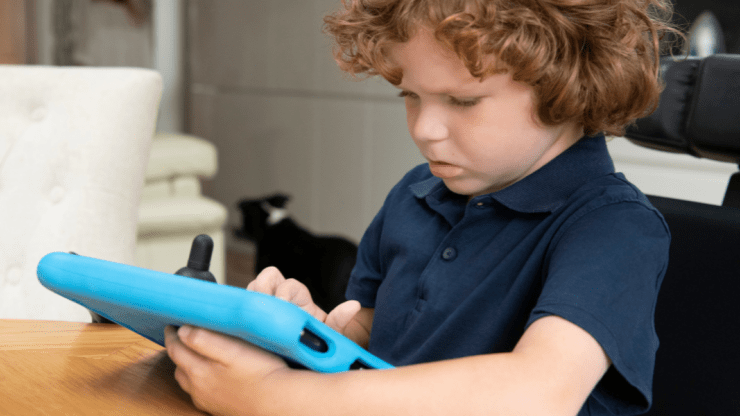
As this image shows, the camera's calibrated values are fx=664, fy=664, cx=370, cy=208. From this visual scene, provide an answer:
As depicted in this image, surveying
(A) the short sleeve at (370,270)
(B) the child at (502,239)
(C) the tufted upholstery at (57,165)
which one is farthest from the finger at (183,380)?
(C) the tufted upholstery at (57,165)

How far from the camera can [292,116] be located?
3414 millimetres

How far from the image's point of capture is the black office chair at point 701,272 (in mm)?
659

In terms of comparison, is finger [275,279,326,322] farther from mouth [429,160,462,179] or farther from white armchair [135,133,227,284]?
white armchair [135,133,227,284]

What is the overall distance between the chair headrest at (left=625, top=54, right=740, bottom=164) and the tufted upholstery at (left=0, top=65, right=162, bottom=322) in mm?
921

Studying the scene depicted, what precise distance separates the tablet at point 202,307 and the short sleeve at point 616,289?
159mm

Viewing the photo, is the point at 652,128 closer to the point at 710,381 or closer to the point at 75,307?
the point at 710,381

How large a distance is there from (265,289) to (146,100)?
710mm

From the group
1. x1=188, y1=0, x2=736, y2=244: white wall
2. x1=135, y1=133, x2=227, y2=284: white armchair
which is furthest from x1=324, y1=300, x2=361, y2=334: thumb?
x1=188, y1=0, x2=736, y2=244: white wall

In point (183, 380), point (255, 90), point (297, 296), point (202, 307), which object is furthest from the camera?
point (255, 90)

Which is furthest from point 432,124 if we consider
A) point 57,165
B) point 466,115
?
point 57,165

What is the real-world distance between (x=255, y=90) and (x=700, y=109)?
3145 mm

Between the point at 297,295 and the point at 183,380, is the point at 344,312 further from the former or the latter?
the point at 183,380

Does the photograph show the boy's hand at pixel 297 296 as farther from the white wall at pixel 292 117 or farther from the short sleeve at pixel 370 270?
the white wall at pixel 292 117

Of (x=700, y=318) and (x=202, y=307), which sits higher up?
(x=202, y=307)
